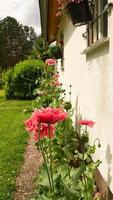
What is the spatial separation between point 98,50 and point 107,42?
27.2 inches

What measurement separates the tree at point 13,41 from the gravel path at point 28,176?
6027cm

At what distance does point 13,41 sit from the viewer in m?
76.4

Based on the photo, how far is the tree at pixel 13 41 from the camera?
69156 millimetres

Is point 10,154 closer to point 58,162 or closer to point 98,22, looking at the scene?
point 58,162

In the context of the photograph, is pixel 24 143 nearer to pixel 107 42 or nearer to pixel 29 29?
pixel 107 42

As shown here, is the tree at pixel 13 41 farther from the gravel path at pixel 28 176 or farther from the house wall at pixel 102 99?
the house wall at pixel 102 99

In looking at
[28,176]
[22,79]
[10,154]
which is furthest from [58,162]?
[22,79]

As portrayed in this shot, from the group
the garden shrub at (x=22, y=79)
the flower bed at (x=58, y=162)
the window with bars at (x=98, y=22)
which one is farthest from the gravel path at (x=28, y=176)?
the garden shrub at (x=22, y=79)

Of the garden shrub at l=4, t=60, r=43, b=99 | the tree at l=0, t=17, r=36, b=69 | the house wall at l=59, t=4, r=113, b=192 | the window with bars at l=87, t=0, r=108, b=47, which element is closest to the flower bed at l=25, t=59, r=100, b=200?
the house wall at l=59, t=4, r=113, b=192

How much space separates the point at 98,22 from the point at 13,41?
72.6 metres

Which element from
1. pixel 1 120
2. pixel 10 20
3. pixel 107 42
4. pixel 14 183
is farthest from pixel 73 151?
pixel 10 20

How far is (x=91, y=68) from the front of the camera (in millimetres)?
5664

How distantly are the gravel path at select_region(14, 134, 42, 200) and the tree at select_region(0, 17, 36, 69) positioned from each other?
60.3 meters

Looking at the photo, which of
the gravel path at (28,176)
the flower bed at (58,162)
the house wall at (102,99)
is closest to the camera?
the flower bed at (58,162)
